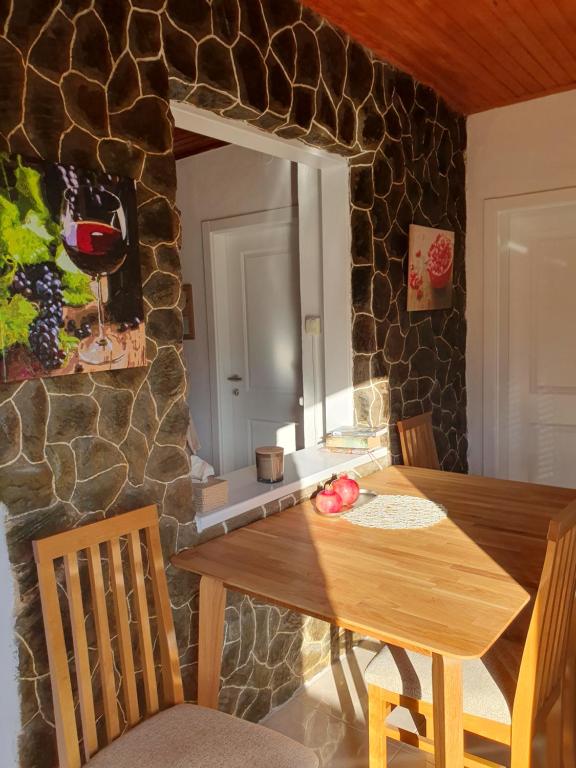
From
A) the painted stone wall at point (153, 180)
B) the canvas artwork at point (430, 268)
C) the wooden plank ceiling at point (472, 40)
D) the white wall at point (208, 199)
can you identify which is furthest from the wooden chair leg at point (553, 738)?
the white wall at point (208, 199)

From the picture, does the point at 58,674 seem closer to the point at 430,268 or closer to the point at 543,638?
the point at 543,638

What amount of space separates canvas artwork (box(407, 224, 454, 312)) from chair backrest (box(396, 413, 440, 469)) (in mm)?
552

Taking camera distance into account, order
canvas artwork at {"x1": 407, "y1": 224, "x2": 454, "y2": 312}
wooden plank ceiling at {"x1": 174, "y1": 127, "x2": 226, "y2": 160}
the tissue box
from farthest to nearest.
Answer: wooden plank ceiling at {"x1": 174, "y1": 127, "x2": 226, "y2": 160}
canvas artwork at {"x1": 407, "y1": 224, "x2": 454, "y2": 312}
the tissue box

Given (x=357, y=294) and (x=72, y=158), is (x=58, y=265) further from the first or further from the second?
(x=357, y=294)

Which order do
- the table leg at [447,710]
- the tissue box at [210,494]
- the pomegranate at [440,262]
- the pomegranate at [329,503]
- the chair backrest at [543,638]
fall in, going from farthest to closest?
1. the pomegranate at [440,262]
2. the pomegranate at [329,503]
3. the tissue box at [210,494]
4. the chair backrest at [543,638]
5. the table leg at [447,710]

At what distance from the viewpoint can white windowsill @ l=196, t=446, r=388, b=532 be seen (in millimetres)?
2033

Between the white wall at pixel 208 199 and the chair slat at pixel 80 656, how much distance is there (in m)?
2.36

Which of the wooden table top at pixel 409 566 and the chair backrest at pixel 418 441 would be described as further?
the chair backrest at pixel 418 441

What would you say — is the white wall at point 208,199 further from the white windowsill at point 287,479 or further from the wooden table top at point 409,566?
the wooden table top at point 409,566

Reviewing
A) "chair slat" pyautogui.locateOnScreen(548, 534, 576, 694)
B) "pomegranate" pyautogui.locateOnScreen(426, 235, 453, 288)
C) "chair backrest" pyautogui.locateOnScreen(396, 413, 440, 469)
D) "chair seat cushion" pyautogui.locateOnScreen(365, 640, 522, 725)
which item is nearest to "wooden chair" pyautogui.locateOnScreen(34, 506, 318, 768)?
"chair seat cushion" pyautogui.locateOnScreen(365, 640, 522, 725)

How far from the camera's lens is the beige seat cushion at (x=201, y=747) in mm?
1357

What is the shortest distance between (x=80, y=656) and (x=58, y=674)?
0.22 ft

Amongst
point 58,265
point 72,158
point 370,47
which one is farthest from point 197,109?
point 370,47

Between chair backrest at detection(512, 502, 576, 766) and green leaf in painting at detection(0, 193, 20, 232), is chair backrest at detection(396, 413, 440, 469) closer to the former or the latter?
chair backrest at detection(512, 502, 576, 766)
